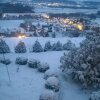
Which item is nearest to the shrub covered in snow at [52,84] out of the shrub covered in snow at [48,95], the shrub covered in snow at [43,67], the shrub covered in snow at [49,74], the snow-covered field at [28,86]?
the snow-covered field at [28,86]

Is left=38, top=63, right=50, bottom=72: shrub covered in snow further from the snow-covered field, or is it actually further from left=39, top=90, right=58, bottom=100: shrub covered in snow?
left=39, top=90, right=58, bottom=100: shrub covered in snow

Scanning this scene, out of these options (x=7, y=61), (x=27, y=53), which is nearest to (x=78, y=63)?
(x=7, y=61)

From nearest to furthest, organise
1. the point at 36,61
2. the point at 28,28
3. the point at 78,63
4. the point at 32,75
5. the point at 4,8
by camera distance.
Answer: the point at 78,63
the point at 32,75
the point at 36,61
the point at 28,28
the point at 4,8

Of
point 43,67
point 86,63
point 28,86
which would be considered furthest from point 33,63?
point 86,63

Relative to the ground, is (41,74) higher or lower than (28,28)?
higher

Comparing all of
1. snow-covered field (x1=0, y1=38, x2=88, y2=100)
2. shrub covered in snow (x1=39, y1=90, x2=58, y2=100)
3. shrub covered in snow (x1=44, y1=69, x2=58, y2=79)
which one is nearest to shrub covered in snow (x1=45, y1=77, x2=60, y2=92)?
snow-covered field (x1=0, y1=38, x2=88, y2=100)

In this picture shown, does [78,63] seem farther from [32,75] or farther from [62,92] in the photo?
[32,75]

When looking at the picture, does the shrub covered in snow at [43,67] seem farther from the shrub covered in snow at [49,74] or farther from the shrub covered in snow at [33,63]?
the shrub covered in snow at [49,74]
